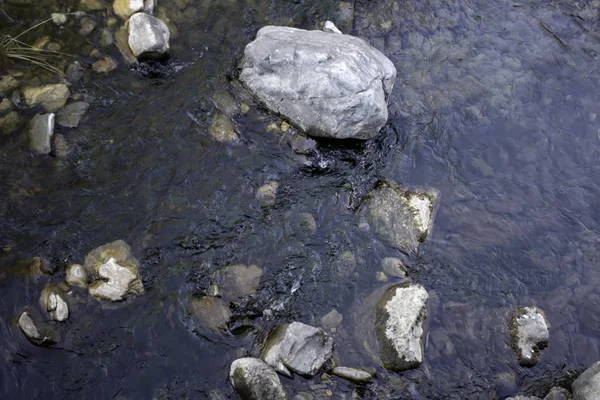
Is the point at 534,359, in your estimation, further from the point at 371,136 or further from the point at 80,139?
the point at 80,139

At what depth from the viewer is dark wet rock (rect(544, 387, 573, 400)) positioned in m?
5.02

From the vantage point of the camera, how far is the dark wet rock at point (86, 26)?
6594mm

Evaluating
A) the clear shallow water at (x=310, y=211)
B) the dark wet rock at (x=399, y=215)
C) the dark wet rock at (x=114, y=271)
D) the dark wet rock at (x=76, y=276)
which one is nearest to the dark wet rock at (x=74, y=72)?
the clear shallow water at (x=310, y=211)

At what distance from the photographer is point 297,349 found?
4.91m

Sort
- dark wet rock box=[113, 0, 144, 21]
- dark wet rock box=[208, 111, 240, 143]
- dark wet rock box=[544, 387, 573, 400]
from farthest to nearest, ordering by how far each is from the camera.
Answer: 1. dark wet rock box=[113, 0, 144, 21]
2. dark wet rock box=[208, 111, 240, 143]
3. dark wet rock box=[544, 387, 573, 400]

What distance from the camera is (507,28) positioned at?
25.2ft

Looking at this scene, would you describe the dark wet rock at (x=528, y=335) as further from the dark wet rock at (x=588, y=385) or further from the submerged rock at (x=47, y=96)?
the submerged rock at (x=47, y=96)

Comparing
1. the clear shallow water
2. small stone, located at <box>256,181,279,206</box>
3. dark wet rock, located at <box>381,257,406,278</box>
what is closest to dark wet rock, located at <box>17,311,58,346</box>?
the clear shallow water

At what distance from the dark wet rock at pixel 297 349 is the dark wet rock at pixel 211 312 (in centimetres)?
44

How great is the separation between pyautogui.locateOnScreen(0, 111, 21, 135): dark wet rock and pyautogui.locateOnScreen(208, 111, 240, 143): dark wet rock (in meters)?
1.92

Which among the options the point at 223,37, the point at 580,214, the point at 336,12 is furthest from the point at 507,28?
the point at 223,37

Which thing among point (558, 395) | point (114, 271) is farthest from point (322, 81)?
→ point (558, 395)

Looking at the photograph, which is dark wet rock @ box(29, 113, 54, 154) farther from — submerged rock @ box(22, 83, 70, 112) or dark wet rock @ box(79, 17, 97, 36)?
dark wet rock @ box(79, 17, 97, 36)

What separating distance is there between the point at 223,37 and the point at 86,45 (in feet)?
5.09
